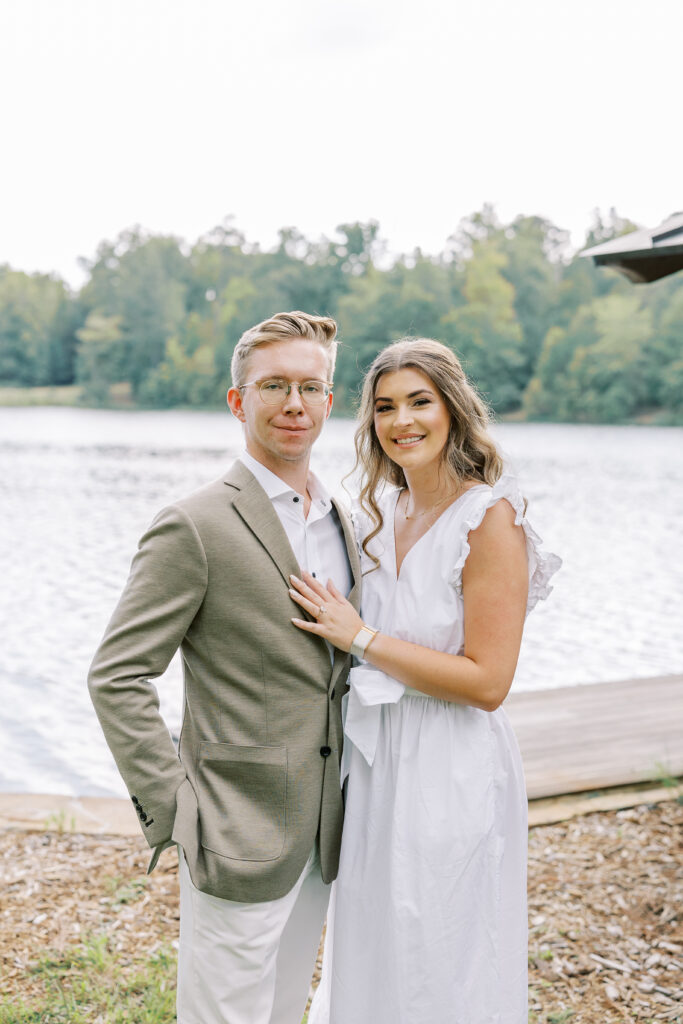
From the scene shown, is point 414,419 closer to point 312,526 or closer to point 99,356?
point 312,526

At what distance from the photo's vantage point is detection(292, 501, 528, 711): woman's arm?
2012 mm

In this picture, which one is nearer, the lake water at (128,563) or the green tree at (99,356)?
the lake water at (128,563)

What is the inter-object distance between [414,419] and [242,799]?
956 millimetres

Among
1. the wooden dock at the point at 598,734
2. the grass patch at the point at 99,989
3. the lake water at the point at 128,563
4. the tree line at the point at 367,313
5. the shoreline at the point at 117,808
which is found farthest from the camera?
the tree line at the point at 367,313

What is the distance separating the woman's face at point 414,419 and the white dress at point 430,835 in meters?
0.15

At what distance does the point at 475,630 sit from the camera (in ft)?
6.68

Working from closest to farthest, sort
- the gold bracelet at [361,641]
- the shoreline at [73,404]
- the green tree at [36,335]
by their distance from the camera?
the gold bracelet at [361,641] < the shoreline at [73,404] < the green tree at [36,335]

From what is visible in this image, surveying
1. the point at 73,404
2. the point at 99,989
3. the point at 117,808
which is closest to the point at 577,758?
the point at 117,808

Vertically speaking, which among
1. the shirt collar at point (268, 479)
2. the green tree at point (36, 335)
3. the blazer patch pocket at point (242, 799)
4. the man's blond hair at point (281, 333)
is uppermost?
the green tree at point (36, 335)

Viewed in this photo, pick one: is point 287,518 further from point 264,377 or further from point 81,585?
point 81,585

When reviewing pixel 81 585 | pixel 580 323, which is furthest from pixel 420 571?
pixel 580 323

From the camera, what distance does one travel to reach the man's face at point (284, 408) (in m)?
2.06

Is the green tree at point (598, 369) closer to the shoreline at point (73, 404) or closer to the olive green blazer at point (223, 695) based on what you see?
the shoreline at point (73, 404)

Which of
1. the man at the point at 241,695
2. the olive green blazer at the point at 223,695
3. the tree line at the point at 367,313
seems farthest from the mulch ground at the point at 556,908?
the tree line at the point at 367,313
